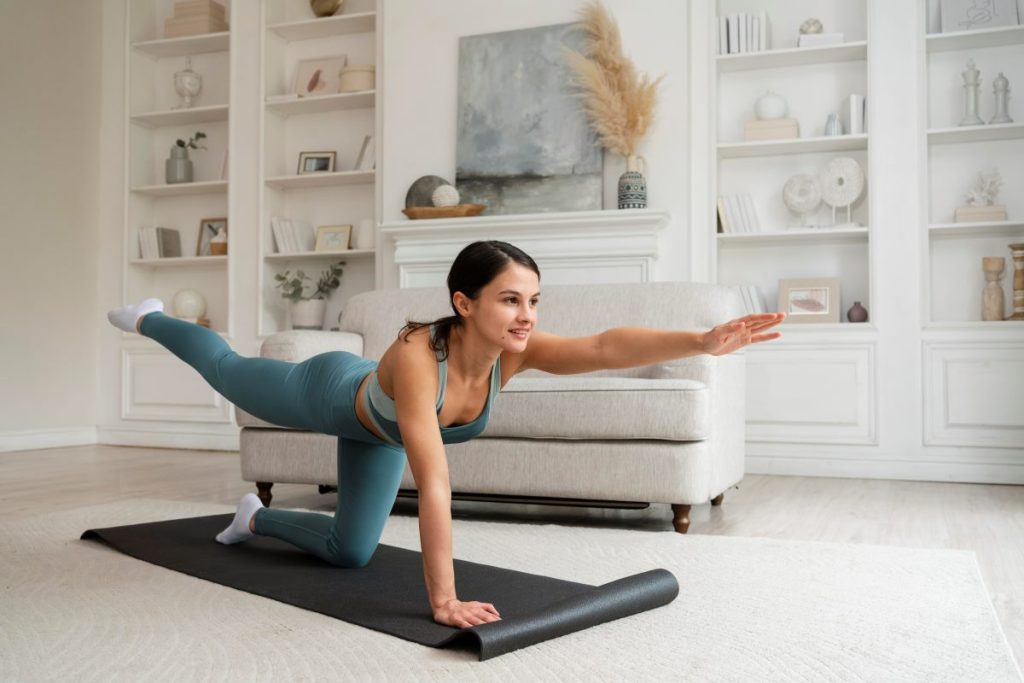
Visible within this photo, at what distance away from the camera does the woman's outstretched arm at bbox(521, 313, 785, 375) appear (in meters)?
1.66

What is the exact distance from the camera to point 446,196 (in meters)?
4.95

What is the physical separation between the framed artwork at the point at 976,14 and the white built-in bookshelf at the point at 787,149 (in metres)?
Answer: 0.39

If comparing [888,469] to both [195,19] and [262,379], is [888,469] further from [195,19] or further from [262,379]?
[195,19]

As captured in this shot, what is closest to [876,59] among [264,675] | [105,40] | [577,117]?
[577,117]

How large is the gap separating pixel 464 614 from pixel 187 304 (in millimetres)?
4789

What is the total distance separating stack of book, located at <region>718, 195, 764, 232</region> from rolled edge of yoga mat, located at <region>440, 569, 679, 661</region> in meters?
3.11

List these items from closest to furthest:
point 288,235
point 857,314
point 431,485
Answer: point 431,485 → point 857,314 → point 288,235

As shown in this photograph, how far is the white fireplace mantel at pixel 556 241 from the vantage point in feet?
15.3

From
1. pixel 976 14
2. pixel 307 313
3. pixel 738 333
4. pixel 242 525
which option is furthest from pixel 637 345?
pixel 307 313

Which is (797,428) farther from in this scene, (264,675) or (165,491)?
(264,675)

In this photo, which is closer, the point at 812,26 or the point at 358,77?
the point at 812,26

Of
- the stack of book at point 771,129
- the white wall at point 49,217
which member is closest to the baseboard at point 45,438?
the white wall at point 49,217

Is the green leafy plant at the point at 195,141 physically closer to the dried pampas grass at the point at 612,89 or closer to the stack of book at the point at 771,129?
the dried pampas grass at the point at 612,89

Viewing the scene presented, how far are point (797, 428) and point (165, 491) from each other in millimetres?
2959
